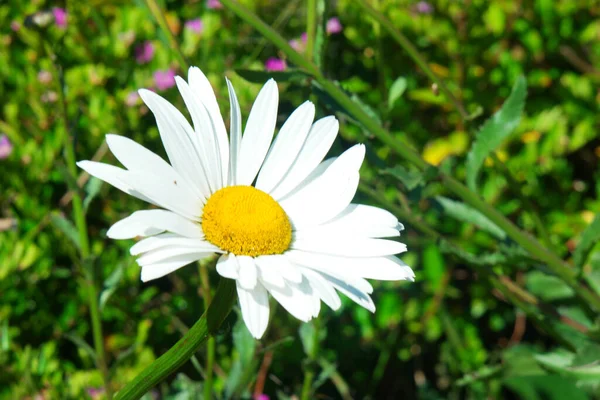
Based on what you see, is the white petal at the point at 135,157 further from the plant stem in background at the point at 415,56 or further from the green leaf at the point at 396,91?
the green leaf at the point at 396,91

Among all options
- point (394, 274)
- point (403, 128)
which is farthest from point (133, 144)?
point (403, 128)

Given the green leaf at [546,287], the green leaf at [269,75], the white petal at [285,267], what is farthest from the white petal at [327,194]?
the green leaf at [546,287]

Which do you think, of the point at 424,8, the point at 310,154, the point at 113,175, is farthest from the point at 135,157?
the point at 424,8

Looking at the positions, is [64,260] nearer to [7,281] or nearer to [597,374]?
[7,281]

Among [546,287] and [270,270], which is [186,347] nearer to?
[270,270]

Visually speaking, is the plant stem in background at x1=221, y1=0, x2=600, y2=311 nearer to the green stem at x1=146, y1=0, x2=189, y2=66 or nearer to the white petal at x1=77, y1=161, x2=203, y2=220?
the green stem at x1=146, y1=0, x2=189, y2=66
